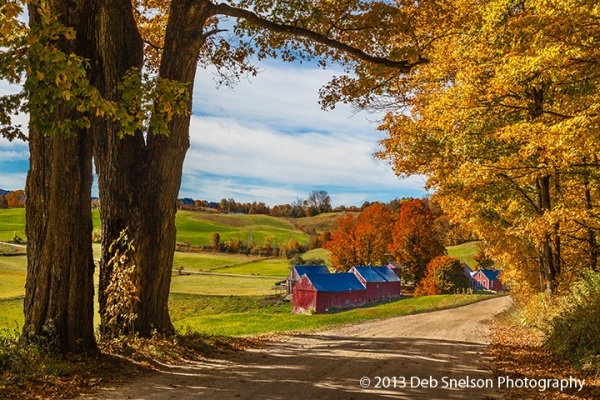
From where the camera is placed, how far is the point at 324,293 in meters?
45.9

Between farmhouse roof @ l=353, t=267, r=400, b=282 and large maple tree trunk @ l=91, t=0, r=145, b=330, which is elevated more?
large maple tree trunk @ l=91, t=0, r=145, b=330

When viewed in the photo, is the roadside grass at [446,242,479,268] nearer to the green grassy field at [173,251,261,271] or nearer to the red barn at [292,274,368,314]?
the green grassy field at [173,251,261,271]

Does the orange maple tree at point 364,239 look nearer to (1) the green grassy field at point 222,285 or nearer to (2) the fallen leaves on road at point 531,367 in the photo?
(1) the green grassy field at point 222,285

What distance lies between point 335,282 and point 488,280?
4525 cm

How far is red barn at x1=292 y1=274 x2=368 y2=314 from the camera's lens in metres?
45.4

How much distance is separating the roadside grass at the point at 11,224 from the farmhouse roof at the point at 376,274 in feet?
183

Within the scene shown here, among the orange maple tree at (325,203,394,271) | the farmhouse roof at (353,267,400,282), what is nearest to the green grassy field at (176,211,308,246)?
the orange maple tree at (325,203,394,271)

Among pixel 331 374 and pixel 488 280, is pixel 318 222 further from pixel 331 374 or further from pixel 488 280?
pixel 331 374

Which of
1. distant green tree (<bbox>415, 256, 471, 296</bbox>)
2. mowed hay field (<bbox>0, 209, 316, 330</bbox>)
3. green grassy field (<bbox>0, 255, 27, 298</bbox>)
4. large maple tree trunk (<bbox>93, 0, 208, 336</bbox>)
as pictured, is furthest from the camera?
mowed hay field (<bbox>0, 209, 316, 330</bbox>)

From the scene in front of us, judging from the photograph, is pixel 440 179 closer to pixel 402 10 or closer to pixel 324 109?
pixel 324 109

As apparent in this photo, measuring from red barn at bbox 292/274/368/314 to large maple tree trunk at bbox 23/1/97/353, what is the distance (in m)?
37.7

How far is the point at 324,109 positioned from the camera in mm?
13688

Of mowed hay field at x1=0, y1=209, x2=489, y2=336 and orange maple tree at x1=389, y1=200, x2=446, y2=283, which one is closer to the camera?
mowed hay field at x1=0, y1=209, x2=489, y2=336

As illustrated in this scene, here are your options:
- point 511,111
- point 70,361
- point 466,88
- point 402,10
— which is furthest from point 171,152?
point 511,111
